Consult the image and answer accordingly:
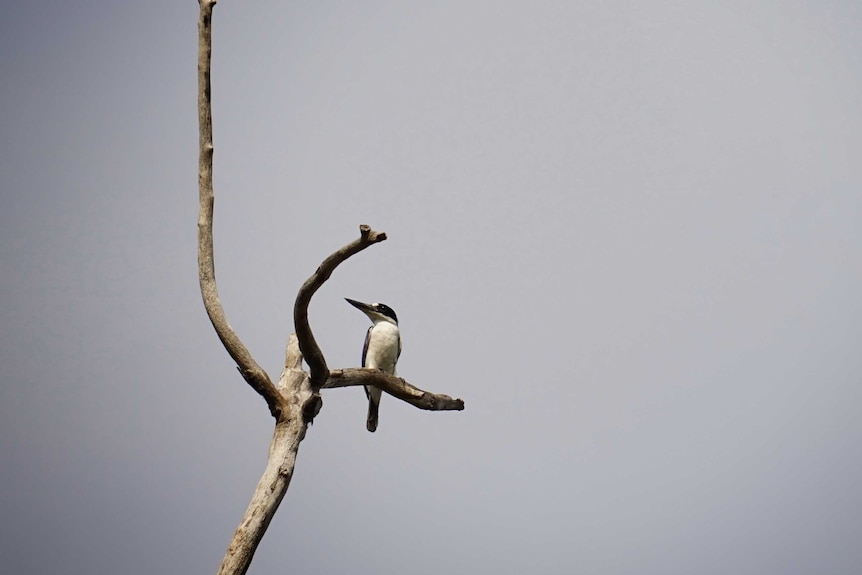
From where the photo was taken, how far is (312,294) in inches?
142

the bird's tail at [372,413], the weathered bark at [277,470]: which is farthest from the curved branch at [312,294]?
the bird's tail at [372,413]

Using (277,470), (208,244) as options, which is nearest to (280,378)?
(277,470)

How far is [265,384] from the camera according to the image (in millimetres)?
3707

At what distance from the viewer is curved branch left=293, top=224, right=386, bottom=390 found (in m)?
3.44

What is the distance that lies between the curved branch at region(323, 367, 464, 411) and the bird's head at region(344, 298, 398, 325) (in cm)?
162

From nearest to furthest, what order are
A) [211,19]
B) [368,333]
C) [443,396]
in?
[211,19], [443,396], [368,333]

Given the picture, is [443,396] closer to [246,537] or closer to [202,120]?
[246,537]

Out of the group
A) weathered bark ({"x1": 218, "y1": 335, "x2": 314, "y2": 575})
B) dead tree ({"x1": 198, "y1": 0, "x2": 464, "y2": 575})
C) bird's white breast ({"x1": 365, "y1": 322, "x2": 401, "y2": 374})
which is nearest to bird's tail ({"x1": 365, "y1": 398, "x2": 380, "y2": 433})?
bird's white breast ({"x1": 365, "y1": 322, "x2": 401, "y2": 374})

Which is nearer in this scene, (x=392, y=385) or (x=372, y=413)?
(x=392, y=385)

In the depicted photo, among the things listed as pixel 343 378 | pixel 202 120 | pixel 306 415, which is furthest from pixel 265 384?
pixel 202 120

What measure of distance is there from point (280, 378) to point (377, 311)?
2295 mm

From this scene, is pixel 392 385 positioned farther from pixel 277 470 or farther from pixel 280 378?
pixel 277 470

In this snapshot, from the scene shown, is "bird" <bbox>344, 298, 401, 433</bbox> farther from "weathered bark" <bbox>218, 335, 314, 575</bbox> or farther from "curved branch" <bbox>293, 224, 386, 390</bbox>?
"curved branch" <bbox>293, 224, 386, 390</bbox>

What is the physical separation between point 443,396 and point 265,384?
1382 mm
